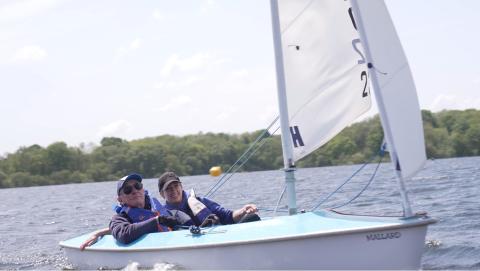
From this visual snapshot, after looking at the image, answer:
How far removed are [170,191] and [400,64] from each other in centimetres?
321

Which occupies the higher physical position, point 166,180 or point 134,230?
point 166,180

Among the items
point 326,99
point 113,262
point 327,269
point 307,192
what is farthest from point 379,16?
point 307,192

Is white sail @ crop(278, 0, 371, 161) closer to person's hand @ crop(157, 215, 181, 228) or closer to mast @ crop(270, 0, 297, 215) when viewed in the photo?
mast @ crop(270, 0, 297, 215)

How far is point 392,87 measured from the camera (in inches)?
306

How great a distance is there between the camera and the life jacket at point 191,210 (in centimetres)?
939

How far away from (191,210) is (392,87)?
3037 mm

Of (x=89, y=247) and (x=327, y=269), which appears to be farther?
(x=89, y=247)

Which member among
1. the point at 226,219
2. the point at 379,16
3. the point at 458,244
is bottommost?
the point at 458,244

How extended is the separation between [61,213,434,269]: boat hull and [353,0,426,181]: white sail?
647 millimetres

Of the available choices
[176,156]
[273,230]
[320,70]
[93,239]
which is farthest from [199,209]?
[176,156]

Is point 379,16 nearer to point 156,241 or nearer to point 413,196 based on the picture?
point 156,241

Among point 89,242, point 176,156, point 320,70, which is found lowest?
point 89,242

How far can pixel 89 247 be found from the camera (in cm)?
966

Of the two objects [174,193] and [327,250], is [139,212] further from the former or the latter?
[327,250]
